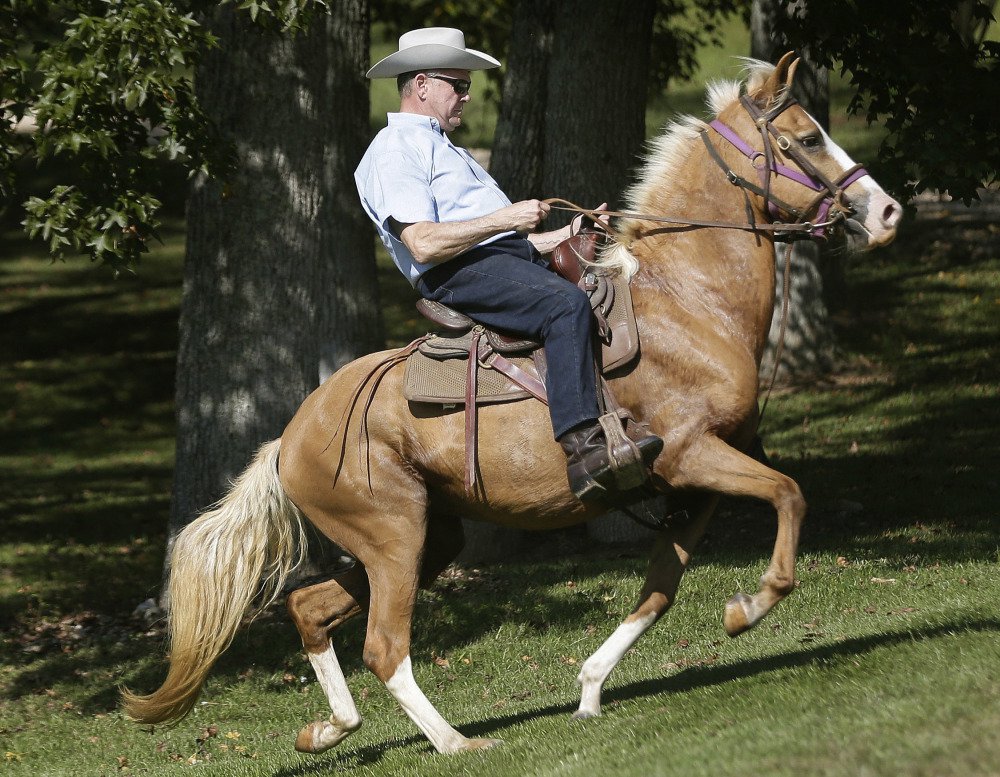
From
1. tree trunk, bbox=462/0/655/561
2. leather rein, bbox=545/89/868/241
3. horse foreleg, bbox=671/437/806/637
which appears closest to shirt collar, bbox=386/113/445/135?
leather rein, bbox=545/89/868/241

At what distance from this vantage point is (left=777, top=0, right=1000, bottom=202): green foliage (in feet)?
31.1

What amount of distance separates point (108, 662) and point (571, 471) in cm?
653

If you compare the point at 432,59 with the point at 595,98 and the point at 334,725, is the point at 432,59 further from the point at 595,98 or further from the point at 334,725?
the point at 595,98

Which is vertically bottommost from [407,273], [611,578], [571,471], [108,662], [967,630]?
[108,662]

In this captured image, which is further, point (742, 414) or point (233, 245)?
point (233, 245)

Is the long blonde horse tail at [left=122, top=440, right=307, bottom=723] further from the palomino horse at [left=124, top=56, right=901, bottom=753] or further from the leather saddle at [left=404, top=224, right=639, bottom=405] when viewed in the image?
the leather saddle at [left=404, top=224, right=639, bottom=405]

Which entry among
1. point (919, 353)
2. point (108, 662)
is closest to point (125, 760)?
point (108, 662)

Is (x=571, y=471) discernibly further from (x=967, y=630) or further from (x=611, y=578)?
(x=611, y=578)

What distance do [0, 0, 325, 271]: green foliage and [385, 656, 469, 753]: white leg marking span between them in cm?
357

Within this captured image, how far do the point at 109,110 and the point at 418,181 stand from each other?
3438mm

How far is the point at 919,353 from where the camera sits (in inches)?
712

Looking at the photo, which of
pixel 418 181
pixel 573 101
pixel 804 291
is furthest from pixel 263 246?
pixel 804 291

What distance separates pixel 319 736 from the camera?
6.30 metres

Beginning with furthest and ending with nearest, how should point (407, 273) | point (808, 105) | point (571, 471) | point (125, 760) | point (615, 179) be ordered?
point (808, 105)
point (615, 179)
point (125, 760)
point (407, 273)
point (571, 471)
